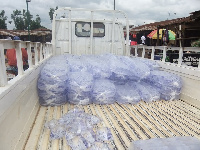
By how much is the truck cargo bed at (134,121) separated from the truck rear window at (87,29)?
304 centimetres

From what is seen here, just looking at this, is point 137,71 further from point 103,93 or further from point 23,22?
point 23,22

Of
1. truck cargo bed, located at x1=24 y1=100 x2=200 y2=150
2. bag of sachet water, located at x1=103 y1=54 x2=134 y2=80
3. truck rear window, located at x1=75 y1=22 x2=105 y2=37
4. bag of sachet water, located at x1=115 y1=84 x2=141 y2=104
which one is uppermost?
truck rear window, located at x1=75 y1=22 x2=105 y2=37

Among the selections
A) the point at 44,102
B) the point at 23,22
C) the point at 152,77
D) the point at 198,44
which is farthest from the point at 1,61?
the point at 23,22

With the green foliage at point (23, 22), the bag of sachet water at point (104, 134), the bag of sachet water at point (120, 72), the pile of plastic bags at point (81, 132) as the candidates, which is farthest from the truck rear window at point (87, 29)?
the green foliage at point (23, 22)

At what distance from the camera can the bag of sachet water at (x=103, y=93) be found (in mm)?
3811

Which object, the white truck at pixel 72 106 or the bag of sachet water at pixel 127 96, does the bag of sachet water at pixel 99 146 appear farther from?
the bag of sachet water at pixel 127 96

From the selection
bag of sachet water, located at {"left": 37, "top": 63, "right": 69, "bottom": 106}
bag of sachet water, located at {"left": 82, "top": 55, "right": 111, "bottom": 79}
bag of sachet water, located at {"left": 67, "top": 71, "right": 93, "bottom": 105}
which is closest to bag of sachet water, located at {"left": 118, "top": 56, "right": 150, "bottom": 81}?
bag of sachet water, located at {"left": 82, "top": 55, "right": 111, "bottom": 79}

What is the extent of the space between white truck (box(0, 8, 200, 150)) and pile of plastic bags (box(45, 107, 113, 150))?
95 millimetres

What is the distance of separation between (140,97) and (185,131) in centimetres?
142

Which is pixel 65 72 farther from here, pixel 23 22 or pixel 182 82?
pixel 23 22

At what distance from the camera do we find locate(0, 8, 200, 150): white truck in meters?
1.92

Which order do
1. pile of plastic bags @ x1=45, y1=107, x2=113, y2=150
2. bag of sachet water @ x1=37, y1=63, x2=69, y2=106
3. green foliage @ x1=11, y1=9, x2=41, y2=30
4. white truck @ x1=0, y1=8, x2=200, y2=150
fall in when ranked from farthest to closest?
1. green foliage @ x1=11, y1=9, x2=41, y2=30
2. bag of sachet water @ x1=37, y1=63, x2=69, y2=106
3. pile of plastic bags @ x1=45, y1=107, x2=113, y2=150
4. white truck @ x1=0, y1=8, x2=200, y2=150

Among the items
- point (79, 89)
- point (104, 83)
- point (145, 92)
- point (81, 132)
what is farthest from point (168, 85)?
point (81, 132)

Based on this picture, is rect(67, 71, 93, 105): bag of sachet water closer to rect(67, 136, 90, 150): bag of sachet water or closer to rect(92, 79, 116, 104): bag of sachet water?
rect(92, 79, 116, 104): bag of sachet water
